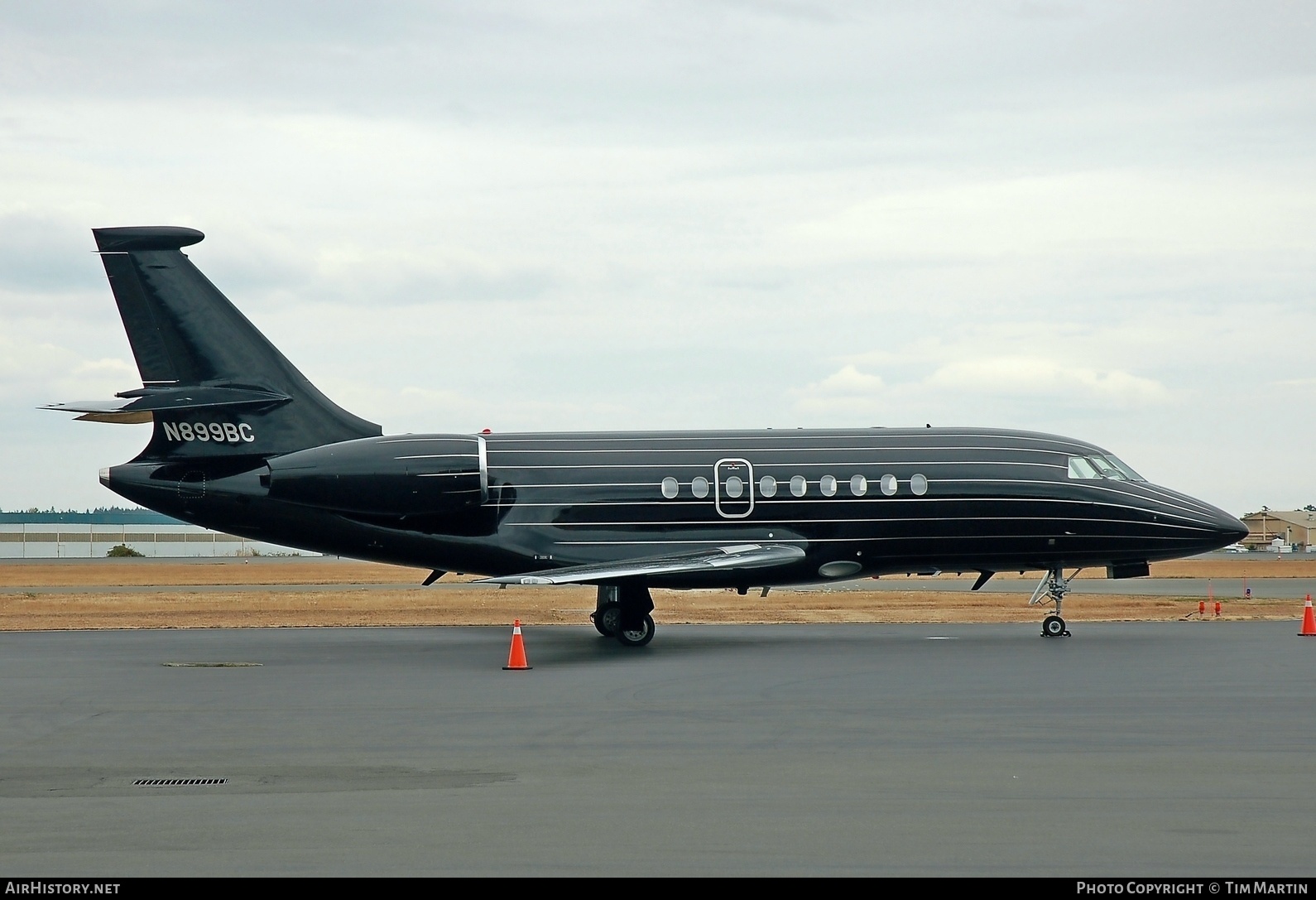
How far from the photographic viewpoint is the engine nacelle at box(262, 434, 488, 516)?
77.3 feet

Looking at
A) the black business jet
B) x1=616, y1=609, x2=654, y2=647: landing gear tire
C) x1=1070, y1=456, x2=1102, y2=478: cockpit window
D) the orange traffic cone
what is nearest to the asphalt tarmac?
the orange traffic cone

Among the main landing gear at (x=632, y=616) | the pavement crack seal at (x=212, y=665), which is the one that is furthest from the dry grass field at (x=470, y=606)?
the pavement crack seal at (x=212, y=665)

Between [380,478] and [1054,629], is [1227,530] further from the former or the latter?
[380,478]

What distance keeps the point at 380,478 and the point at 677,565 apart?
221 inches

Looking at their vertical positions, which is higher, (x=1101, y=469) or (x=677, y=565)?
(x=1101, y=469)

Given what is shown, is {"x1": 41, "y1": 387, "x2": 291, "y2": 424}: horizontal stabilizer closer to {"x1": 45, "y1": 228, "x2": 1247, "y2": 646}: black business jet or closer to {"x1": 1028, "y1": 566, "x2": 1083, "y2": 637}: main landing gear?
{"x1": 45, "y1": 228, "x2": 1247, "y2": 646}: black business jet

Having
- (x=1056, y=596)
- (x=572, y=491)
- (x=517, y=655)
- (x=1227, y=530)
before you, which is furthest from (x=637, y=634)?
(x=1227, y=530)

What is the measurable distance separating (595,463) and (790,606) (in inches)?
423

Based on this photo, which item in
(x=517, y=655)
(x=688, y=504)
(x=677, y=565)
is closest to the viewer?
(x=517, y=655)

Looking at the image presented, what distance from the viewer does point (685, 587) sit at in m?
23.9

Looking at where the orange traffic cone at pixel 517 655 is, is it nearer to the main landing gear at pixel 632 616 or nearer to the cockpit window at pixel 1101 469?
the main landing gear at pixel 632 616

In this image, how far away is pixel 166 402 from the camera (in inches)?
940

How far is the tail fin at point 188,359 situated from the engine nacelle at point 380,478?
1.16 m

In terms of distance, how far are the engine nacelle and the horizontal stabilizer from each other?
4.49ft
